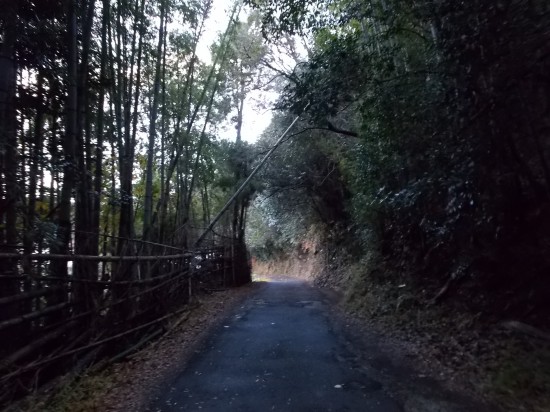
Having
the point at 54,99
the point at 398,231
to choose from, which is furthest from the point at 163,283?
the point at 398,231

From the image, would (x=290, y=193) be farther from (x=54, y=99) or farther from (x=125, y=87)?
(x=54, y=99)

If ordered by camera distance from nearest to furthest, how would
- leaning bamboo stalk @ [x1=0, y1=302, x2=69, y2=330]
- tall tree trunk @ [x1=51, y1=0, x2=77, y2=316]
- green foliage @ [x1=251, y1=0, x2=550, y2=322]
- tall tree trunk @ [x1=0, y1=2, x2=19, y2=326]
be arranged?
leaning bamboo stalk @ [x1=0, y1=302, x2=69, y2=330], tall tree trunk @ [x1=0, y1=2, x2=19, y2=326], green foliage @ [x1=251, y1=0, x2=550, y2=322], tall tree trunk @ [x1=51, y1=0, x2=77, y2=316]

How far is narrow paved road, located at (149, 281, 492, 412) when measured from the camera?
3.71 meters

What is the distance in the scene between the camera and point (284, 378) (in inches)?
173

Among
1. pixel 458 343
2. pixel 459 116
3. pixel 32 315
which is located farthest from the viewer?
pixel 458 343

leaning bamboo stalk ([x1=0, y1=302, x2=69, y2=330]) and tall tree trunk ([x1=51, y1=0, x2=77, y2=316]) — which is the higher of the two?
tall tree trunk ([x1=51, y1=0, x2=77, y2=316])

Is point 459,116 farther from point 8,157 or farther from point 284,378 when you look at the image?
point 8,157

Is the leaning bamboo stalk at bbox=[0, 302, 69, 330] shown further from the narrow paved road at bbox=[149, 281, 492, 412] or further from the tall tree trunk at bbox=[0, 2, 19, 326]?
the narrow paved road at bbox=[149, 281, 492, 412]

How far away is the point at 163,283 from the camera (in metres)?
7.35

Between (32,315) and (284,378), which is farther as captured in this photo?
(284,378)

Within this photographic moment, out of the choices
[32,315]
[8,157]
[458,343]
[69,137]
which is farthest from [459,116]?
[32,315]

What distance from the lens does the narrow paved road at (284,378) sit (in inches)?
146

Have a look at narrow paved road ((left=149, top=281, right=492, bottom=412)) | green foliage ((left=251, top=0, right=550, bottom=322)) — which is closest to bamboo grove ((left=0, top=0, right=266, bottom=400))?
narrow paved road ((left=149, top=281, right=492, bottom=412))

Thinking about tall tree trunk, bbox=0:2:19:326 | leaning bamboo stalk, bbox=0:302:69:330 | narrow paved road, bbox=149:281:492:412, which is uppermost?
tall tree trunk, bbox=0:2:19:326
